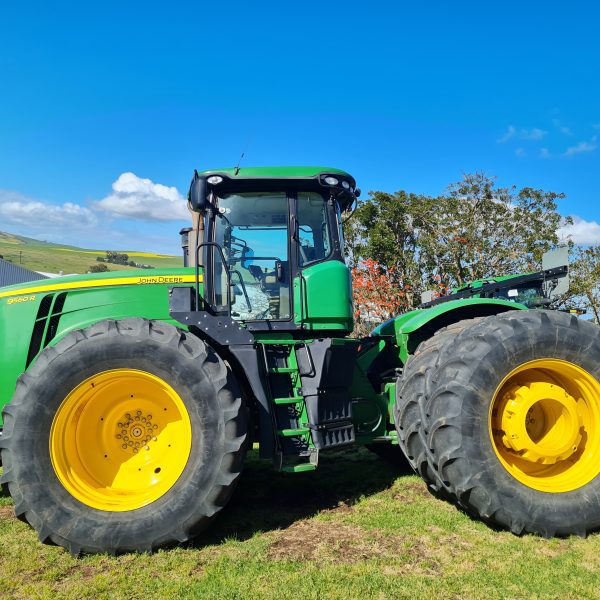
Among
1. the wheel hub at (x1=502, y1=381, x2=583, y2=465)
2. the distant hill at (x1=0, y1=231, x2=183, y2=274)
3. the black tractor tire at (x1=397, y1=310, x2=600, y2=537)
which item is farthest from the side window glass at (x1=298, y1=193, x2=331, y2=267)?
the distant hill at (x1=0, y1=231, x2=183, y2=274)

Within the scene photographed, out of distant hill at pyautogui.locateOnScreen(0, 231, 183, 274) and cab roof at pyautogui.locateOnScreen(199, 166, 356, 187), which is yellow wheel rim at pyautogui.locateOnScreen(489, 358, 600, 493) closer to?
cab roof at pyautogui.locateOnScreen(199, 166, 356, 187)

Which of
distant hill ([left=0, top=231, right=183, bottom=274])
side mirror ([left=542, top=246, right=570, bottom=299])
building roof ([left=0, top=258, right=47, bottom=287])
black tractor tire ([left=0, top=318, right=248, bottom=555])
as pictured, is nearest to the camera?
black tractor tire ([left=0, top=318, right=248, bottom=555])

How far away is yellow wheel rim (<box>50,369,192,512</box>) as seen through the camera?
3.64 m

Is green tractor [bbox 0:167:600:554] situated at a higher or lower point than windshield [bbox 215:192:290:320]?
lower

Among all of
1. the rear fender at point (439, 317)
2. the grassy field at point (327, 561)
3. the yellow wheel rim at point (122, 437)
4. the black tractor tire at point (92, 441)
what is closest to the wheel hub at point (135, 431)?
the yellow wheel rim at point (122, 437)

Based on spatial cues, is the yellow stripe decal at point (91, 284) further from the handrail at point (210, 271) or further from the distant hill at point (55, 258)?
the distant hill at point (55, 258)

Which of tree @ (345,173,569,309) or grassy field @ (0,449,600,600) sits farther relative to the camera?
tree @ (345,173,569,309)

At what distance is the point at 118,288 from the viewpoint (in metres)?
4.46

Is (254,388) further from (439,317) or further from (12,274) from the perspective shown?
(12,274)

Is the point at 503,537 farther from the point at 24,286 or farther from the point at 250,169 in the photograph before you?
the point at 24,286

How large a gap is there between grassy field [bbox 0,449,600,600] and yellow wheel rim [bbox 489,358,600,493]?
538 mm

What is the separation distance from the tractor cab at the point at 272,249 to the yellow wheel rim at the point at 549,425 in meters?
1.45

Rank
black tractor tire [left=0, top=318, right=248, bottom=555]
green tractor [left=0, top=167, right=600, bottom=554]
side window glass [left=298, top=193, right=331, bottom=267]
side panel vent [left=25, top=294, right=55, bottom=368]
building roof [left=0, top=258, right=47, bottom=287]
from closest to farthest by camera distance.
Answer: black tractor tire [left=0, top=318, right=248, bottom=555] → green tractor [left=0, top=167, right=600, bottom=554] → side panel vent [left=25, top=294, right=55, bottom=368] → side window glass [left=298, top=193, right=331, bottom=267] → building roof [left=0, top=258, right=47, bottom=287]

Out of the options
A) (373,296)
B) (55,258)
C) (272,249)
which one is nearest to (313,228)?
(272,249)
